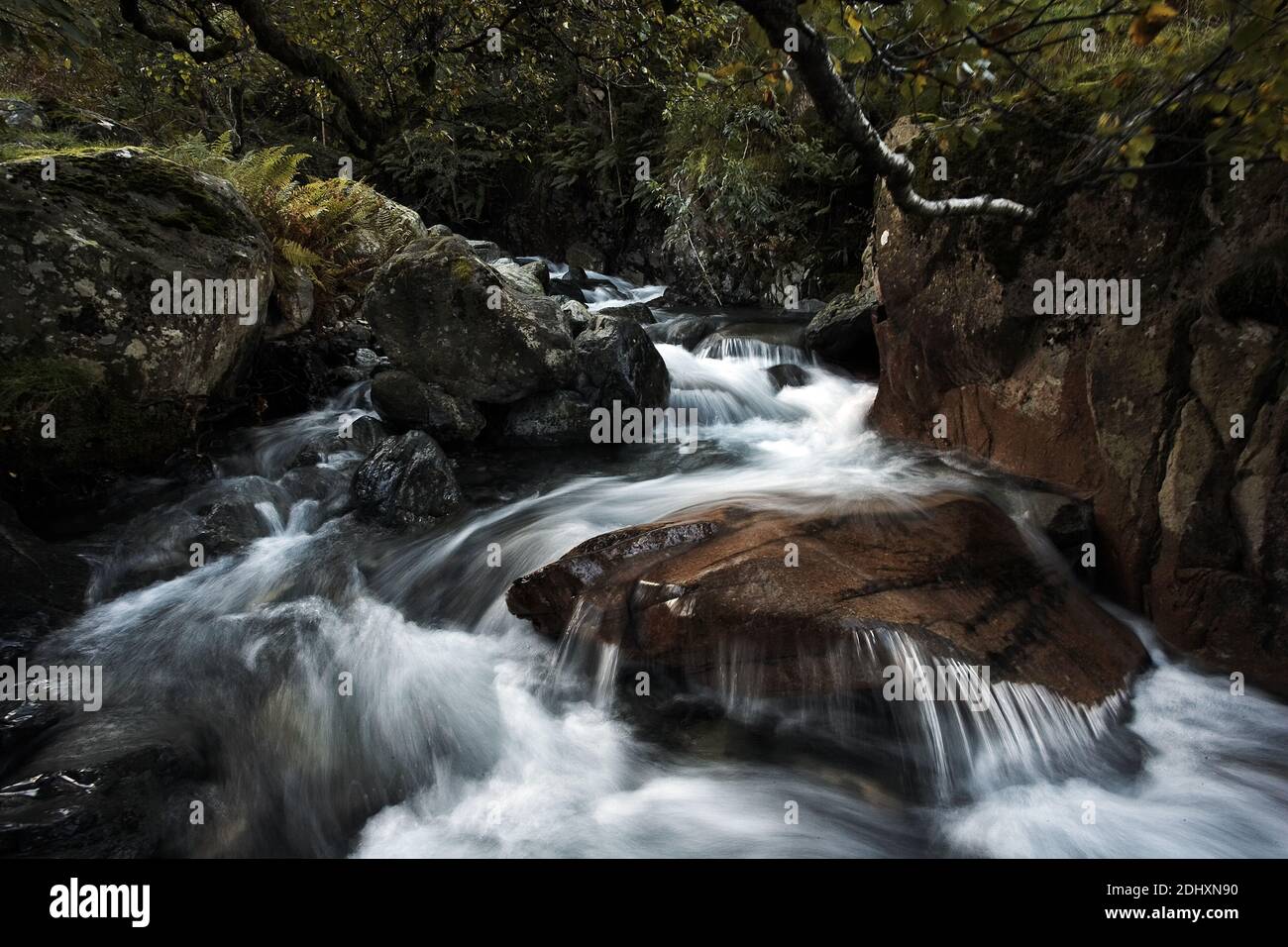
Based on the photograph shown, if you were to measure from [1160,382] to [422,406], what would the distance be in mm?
6482

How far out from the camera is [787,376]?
29.7 ft

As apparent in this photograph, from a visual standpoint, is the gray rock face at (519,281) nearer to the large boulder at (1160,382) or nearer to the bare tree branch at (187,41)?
the bare tree branch at (187,41)

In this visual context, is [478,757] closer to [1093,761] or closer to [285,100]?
[1093,761]

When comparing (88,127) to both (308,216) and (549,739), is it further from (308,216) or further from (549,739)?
(549,739)

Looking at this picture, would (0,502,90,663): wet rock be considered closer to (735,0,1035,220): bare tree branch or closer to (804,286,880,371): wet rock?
(735,0,1035,220): bare tree branch

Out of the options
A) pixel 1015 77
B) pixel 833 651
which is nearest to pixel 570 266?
pixel 1015 77

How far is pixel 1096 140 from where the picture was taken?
413 centimetres

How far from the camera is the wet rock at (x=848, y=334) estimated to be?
29.1ft

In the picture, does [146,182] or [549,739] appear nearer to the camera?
[549,739]

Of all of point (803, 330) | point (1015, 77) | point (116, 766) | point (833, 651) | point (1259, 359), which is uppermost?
point (1015, 77)

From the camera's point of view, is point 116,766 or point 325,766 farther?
point 325,766

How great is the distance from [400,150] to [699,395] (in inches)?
524

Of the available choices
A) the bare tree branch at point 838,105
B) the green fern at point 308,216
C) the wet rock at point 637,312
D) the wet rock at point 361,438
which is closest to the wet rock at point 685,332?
Answer: the wet rock at point 637,312

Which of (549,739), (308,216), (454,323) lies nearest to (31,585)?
(549,739)
